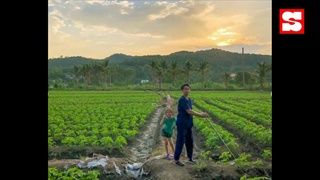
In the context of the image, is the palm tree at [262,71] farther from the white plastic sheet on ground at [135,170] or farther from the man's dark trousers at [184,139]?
the white plastic sheet on ground at [135,170]

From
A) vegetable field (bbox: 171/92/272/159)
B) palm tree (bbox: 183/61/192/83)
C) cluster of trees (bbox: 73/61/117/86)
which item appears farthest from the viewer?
vegetable field (bbox: 171/92/272/159)

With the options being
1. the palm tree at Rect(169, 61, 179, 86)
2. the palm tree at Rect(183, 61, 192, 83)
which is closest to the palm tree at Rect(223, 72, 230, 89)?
the palm tree at Rect(183, 61, 192, 83)

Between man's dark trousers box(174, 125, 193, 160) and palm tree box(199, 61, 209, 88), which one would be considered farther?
man's dark trousers box(174, 125, 193, 160)

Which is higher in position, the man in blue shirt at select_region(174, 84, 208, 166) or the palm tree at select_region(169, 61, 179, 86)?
the palm tree at select_region(169, 61, 179, 86)

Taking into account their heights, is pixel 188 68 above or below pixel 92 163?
above

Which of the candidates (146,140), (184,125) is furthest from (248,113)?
(184,125)

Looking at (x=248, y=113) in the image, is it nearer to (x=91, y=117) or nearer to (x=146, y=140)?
(x=146, y=140)
